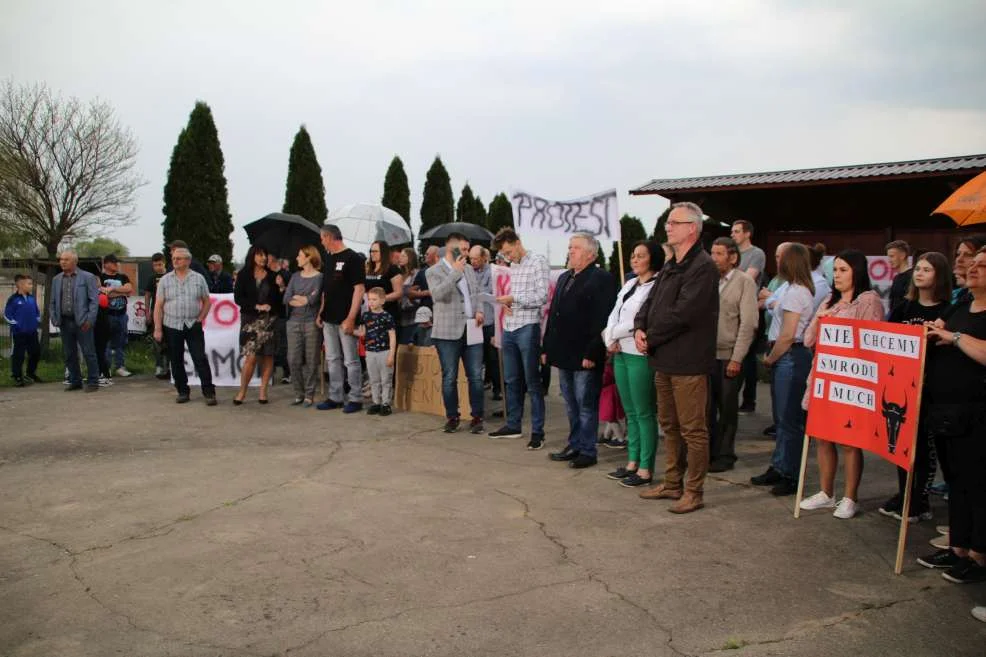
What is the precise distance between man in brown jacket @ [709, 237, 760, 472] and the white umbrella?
8.81 metres

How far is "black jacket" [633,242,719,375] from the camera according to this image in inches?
235

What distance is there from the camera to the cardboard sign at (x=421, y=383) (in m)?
10.0

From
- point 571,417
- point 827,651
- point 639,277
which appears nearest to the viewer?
point 827,651

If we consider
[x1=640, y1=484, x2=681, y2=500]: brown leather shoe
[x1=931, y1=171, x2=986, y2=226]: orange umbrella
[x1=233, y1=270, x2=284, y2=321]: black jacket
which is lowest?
[x1=640, y1=484, x2=681, y2=500]: brown leather shoe

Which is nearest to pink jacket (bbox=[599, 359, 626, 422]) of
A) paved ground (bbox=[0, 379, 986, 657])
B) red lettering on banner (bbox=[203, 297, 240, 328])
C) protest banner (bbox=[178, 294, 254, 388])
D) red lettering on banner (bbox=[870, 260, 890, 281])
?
paved ground (bbox=[0, 379, 986, 657])

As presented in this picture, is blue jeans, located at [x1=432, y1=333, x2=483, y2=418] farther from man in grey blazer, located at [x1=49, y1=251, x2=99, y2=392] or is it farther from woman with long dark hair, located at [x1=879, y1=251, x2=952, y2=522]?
man in grey blazer, located at [x1=49, y1=251, x2=99, y2=392]

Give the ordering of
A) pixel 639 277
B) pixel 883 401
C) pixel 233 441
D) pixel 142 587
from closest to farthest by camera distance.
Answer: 1. pixel 142 587
2. pixel 883 401
3. pixel 639 277
4. pixel 233 441

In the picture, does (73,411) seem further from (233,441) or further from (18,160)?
(18,160)

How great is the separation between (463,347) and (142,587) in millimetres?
5086

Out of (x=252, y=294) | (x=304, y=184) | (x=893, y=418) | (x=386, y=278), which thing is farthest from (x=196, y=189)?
(x=893, y=418)

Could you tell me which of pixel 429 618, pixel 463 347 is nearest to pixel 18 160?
pixel 463 347

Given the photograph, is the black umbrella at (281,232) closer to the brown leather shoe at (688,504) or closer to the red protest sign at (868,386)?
the brown leather shoe at (688,504)

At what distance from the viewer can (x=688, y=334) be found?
6.00m

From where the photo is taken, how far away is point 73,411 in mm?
10328
